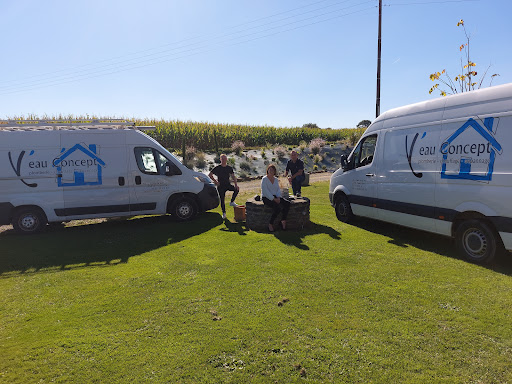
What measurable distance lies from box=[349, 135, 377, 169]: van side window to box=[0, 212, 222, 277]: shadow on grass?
13.0 ft

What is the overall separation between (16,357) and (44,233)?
593cm

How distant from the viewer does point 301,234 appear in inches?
291

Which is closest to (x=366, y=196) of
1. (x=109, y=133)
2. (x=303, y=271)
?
(x=303, y=271)

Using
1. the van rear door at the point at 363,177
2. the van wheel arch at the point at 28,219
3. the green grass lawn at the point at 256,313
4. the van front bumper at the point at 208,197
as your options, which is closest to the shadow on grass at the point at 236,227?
the van front bumper at the point at 208,197

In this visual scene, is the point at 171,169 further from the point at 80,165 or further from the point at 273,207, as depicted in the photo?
the point at 273,207

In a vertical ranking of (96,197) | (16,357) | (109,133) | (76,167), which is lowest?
(16,357)

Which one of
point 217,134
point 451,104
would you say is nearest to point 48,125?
point 451,104

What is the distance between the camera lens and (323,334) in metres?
3.45

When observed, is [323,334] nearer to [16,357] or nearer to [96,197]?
[16,357]

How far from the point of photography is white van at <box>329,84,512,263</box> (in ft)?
16.4

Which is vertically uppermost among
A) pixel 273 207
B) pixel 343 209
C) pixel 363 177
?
pixel 363 177

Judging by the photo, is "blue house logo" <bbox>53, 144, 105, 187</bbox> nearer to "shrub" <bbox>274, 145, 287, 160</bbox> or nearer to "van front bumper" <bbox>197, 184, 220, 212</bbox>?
"van front bumper" <bbox>197, 184, 220, 212</bbox>

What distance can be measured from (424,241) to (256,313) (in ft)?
15.0

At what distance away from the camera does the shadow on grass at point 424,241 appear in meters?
5.36
